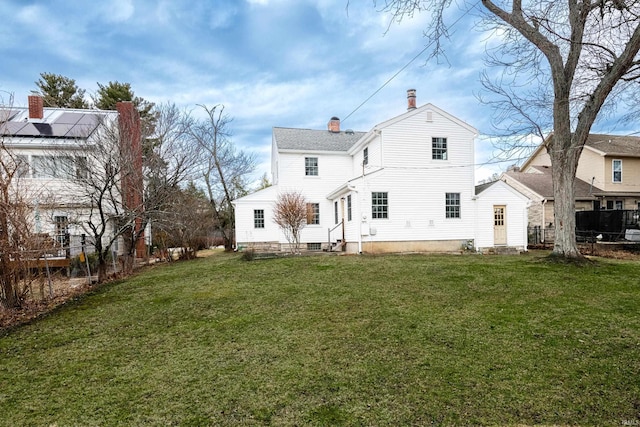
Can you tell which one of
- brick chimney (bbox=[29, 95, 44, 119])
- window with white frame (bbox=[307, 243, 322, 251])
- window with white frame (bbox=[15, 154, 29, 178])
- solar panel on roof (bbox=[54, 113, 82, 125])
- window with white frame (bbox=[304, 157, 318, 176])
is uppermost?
brick chimney (bbox=[29, 95, 44, 119])

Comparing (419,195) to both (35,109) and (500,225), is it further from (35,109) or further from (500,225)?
(35,109)

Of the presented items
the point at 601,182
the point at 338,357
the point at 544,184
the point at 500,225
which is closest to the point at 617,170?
the point at 601,182

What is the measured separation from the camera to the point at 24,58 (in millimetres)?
13906

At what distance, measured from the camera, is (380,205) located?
1459 centimetres

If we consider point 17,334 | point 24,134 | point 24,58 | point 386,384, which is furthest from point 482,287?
point 24,134

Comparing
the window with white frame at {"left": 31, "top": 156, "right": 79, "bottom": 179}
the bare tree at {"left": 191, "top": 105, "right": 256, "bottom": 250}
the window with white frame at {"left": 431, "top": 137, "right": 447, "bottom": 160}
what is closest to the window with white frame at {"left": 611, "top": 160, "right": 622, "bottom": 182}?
the window with white frame at {"left": 431, "top": 137, "right": 447, "bottom": 160}

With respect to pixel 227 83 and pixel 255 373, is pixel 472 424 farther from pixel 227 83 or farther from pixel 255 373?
pixel 227 83

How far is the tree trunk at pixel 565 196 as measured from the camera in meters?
9.75

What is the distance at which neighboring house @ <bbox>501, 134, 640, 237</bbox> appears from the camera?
69.9 feet

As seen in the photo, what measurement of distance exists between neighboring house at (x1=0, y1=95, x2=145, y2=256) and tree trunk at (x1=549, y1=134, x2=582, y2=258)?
12396mm

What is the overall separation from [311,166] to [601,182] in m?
18.7

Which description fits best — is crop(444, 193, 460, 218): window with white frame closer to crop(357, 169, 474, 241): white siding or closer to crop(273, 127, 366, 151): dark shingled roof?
crop(357, 169, 474, 241): white siding

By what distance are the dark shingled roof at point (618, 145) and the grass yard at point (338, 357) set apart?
19.7 m

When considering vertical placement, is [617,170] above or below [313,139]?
below
